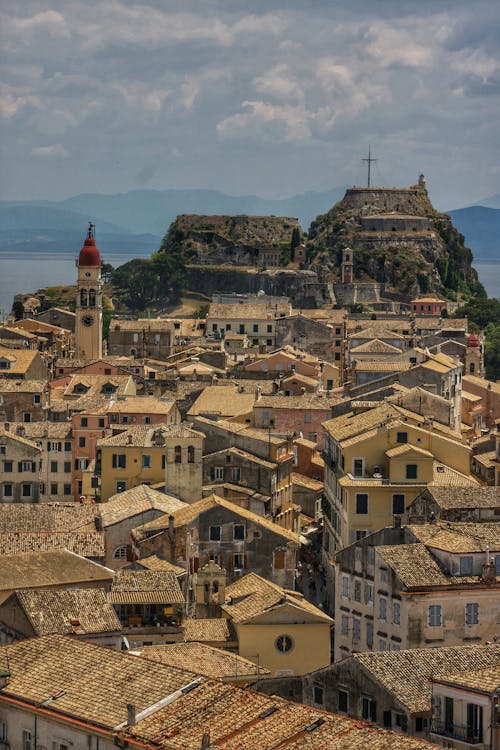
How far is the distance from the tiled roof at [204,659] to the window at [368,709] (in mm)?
4044

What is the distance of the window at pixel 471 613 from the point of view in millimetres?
41094

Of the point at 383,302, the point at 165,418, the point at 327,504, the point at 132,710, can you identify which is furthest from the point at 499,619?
the point at 383,302

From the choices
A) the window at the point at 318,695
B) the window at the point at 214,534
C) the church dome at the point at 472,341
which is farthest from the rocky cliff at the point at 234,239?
the window at the point at 318,695

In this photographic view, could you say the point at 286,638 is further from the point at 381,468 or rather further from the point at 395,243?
the point at 395,243

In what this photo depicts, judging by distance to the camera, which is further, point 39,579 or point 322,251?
point 322,251

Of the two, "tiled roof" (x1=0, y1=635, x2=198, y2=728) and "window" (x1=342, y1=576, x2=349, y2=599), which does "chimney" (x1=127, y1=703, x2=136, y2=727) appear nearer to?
"tiled roof" (x1=0, y1=635, x2=198, y2=728)

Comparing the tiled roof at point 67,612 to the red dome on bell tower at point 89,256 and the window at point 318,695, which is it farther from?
the red dome on bell tower at point 89,256

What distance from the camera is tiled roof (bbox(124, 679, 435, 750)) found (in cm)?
2797

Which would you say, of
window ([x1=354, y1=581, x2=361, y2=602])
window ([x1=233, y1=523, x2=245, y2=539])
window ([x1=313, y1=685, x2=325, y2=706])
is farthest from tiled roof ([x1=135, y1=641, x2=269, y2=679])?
window ([x1=233, y1=523, x2=245, y2=539])

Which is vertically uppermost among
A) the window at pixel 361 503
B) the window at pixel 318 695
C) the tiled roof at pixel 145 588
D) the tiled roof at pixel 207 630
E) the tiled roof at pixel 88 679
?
the window at pixel 361 503

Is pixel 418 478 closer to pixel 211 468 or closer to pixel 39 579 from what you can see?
pixel 211 468

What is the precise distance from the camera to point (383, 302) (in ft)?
481

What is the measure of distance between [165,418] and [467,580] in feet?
104

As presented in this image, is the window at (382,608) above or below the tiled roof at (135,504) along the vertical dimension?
below
